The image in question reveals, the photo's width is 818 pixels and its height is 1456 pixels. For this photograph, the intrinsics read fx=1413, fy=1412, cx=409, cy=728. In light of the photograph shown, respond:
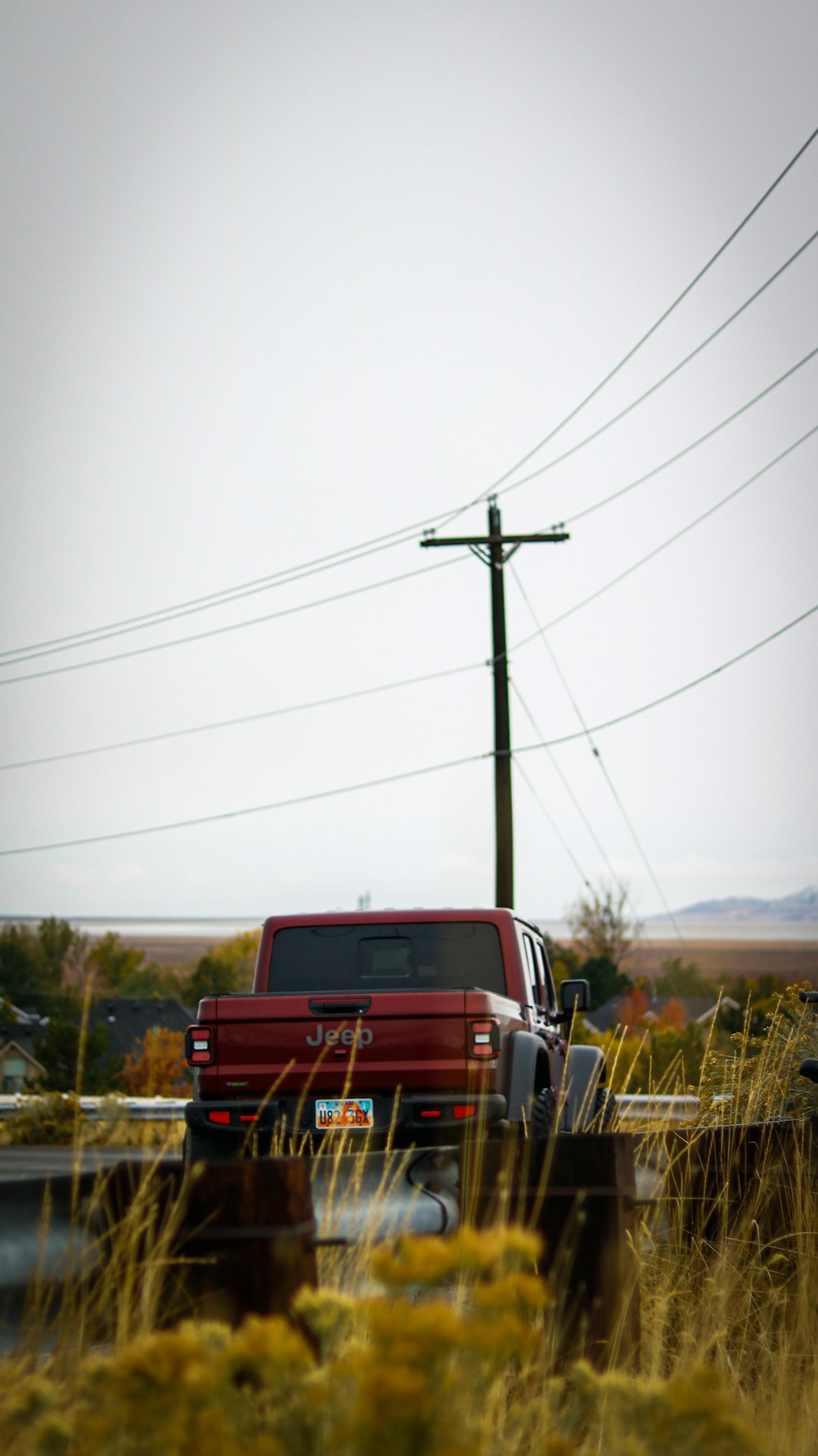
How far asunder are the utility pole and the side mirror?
12.0 m

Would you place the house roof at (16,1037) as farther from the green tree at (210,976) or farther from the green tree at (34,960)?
the green tree at (210,976)

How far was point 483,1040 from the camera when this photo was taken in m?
7.36

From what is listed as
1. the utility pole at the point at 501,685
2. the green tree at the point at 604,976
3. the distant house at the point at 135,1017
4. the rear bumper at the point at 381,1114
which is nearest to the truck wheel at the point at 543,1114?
the rear bumper at the point at 381,1114

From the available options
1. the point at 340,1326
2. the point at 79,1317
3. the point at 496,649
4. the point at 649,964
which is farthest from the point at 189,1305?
the point at 649,964

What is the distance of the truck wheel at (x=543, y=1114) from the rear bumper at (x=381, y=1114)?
16.3 inches

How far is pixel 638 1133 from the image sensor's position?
642cm

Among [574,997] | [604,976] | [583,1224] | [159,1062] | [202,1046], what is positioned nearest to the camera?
[583,1224]

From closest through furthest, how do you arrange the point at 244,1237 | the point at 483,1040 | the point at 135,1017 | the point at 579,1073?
the point at 244,1237
the point at 483,1040
the point at 579,1073
the point at 135,1017

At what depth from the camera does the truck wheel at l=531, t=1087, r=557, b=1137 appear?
7859mm

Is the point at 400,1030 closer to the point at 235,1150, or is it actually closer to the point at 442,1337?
the point at 235,1150

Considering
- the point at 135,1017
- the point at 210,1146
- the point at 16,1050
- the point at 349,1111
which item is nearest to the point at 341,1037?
the point at 349,1111

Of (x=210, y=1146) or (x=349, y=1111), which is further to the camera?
(x=210, y=1146)

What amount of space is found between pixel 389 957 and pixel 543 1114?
1620mm

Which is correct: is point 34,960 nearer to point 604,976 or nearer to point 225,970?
point 225,970
